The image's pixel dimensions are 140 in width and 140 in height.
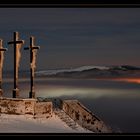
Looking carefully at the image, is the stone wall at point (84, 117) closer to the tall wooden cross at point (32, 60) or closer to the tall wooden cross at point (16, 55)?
the tall wooden cross at point (32, 60)

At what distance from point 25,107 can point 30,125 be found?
1.20 feet

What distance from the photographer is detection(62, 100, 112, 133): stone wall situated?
19.0 feet

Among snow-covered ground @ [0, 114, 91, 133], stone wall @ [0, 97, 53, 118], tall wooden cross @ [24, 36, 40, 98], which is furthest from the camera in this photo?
stone wall @ [0, 97, 53, 118]

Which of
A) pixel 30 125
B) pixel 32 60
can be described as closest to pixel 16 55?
pixel 32 60

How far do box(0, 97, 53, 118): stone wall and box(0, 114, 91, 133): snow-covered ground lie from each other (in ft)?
0.30

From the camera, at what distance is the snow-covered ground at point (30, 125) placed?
224 inches

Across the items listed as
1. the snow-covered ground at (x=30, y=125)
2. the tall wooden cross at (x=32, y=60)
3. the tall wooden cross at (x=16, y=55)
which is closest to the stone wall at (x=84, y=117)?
the snow-covered ground at (x=30, y=125)

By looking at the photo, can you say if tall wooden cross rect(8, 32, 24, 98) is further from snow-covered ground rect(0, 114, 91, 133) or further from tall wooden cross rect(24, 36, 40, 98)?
snow-covered ground rect(0, 114, 91, 133)

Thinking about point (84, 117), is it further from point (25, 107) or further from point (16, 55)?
point (16, 55)

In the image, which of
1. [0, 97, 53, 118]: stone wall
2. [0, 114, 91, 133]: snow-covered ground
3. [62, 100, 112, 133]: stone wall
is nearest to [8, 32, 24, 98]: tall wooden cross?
[0, 97, 53, 118]: stone wall

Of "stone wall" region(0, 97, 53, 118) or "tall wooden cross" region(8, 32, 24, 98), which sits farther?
"stone wall" region(0, 97, 53, 118)
